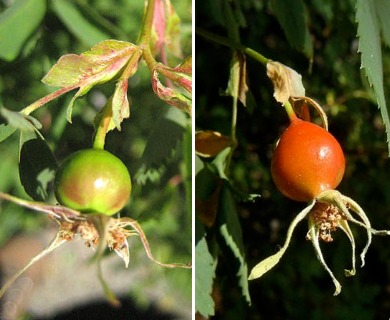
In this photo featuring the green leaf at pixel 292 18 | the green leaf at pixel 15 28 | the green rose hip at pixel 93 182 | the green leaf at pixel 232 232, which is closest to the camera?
the green rose hip at pixel 93 182

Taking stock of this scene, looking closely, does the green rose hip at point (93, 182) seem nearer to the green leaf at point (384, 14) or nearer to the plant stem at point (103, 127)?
the plant stem at point (103, 127)

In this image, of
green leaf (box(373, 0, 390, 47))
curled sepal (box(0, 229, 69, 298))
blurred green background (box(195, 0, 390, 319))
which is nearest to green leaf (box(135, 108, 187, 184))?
curled sepal (box(0, 229, 69, 298))

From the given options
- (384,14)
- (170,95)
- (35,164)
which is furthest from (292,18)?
(35,164)

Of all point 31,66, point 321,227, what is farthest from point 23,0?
point 321,227

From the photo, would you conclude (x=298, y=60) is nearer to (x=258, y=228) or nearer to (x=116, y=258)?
(x=258, y=228)

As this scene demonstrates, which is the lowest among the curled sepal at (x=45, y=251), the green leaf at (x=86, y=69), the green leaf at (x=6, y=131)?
the curled sepal at (x=45, y=251)

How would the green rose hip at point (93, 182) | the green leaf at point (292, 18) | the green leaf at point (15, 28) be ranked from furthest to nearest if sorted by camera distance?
the green leaf at point (292, 18)
the green leaf at point (15, 28)
the green rose hip at point (93, 182)

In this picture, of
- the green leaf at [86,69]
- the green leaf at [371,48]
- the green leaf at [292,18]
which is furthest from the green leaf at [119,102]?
the green leaf at [292,18]
